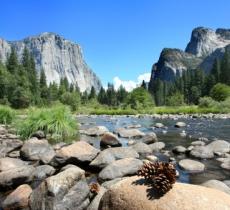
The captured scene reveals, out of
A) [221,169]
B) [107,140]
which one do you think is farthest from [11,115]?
[221,169]

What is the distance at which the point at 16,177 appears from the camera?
9.02m

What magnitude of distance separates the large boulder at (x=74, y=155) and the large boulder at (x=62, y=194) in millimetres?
3464

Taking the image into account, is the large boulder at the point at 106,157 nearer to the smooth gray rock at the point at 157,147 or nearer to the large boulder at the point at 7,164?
the large boulder at the point at 7,164

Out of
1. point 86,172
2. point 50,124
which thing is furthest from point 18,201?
point 50,124

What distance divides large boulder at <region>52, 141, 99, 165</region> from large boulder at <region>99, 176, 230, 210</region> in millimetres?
5441

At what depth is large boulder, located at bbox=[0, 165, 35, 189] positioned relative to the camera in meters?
8.88

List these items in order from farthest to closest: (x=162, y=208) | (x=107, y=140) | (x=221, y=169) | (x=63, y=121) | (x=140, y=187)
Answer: (x=63, y=121)
(x=107, y=140)
(x=221, y=169)
(x=140, y=187)
(x=162, y=208)

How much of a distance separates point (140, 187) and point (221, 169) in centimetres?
694

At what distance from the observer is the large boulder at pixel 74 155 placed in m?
10.9

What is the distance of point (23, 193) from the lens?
303 inches

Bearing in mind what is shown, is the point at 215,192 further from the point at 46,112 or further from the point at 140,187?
the point at 46,112

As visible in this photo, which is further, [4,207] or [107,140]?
[107,140]

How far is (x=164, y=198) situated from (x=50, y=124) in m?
13.9

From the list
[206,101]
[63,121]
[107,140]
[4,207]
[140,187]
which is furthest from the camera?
[206,101]
